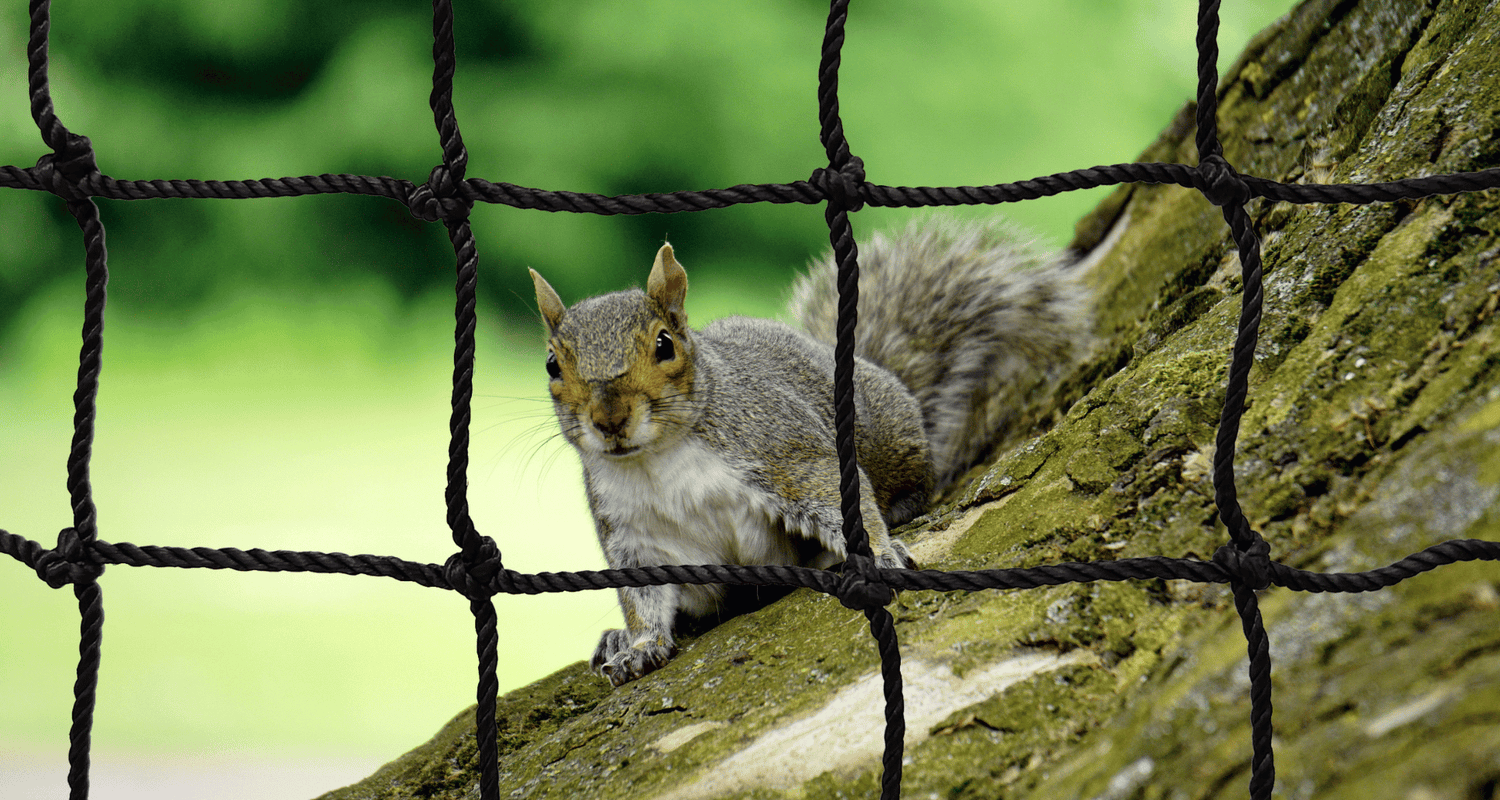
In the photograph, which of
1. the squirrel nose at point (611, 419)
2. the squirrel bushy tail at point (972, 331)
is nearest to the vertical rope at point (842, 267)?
the squirrel nose at point (611, 419)

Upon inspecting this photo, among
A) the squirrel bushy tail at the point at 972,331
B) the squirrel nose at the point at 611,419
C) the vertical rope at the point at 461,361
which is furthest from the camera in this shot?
the squirrel bushy tail at the point at 972,331

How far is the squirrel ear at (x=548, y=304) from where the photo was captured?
1.17m

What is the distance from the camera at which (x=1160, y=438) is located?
0.87 metres

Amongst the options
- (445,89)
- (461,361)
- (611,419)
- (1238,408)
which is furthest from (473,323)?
(1238,408)

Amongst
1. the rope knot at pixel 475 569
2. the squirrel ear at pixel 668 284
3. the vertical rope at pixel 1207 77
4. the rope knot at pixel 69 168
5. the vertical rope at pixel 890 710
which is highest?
the rope knot at pixel 69 168

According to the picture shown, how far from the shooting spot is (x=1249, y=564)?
639 millimetres

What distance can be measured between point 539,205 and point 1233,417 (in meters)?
0.49

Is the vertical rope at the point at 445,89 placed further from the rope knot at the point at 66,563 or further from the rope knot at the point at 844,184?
the rope knot at the point at 66,563

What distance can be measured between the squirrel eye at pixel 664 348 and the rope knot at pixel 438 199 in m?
0.32

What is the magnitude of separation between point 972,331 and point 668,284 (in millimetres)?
617

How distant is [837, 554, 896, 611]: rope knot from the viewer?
734 mm

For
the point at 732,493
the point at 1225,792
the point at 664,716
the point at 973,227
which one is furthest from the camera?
the point at 973,227

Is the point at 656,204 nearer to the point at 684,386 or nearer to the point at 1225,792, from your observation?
the point at 684,386

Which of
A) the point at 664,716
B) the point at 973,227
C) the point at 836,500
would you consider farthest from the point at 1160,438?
the point at 973,227
